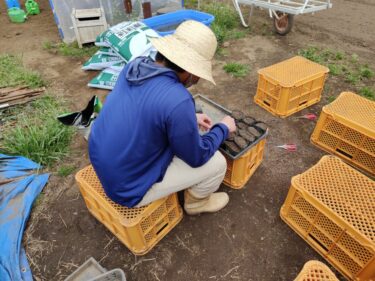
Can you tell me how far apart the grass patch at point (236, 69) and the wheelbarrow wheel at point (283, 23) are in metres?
1.60

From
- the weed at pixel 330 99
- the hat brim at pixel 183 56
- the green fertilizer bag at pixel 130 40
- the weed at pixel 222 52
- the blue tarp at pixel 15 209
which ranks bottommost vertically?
the weed at pixel 330 99

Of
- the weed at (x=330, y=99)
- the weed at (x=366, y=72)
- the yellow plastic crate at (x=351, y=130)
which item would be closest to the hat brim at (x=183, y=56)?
the yellow plastic crate at (x=351, y=130)

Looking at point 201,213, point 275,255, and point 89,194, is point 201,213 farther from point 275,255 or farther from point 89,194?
point 89,194

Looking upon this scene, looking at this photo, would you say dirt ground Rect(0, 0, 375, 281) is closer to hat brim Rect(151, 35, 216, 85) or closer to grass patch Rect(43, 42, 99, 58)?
hat brim Rect(151, 35, 216, 85)

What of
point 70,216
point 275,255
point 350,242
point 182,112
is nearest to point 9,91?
point 70,216

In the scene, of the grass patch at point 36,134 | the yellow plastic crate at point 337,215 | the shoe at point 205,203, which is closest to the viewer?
the yellow plastic crate at point 337,215

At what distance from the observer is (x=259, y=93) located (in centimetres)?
367

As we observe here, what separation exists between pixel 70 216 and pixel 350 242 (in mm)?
2303

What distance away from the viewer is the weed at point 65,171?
9.43ft

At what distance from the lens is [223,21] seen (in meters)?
5.95

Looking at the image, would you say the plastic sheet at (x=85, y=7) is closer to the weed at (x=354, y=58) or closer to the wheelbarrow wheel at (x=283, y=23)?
the wheelbarrow wheel at (x=283, y=23)

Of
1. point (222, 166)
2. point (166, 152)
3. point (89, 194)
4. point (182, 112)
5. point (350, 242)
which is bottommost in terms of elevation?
point (350, 242)

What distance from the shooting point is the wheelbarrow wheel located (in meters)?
5.29

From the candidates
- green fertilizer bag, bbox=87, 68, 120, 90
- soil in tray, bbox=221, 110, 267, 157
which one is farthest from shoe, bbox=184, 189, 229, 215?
green fertilizer bag, bbox=87, 68, 120, 90
